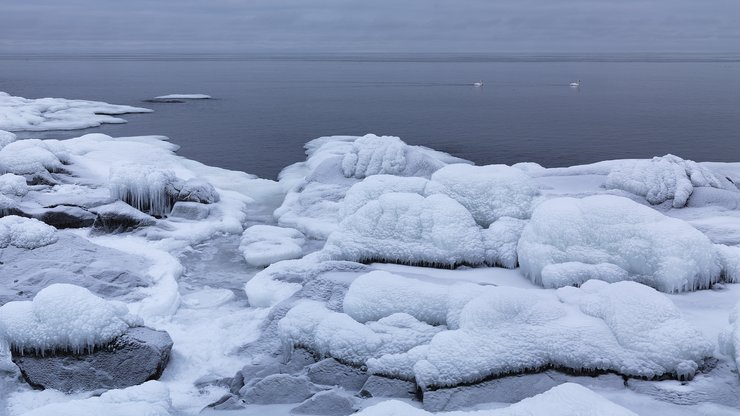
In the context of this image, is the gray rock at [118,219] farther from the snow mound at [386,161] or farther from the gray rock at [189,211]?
the snow mound at [386,161]

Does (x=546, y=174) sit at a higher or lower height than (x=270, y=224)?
higher

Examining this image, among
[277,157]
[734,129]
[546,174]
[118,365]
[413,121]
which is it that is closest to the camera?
[118,365]

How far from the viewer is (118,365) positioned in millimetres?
10992

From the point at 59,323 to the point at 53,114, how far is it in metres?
43.6

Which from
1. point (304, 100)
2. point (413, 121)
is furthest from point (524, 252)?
point (304, 100)

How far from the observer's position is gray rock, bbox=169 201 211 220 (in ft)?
67.1

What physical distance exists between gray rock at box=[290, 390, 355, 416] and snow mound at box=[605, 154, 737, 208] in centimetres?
1309

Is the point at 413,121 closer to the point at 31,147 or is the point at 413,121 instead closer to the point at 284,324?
the point at 31,147

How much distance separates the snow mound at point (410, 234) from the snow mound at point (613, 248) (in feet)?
4.83

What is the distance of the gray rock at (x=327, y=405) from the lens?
903cm

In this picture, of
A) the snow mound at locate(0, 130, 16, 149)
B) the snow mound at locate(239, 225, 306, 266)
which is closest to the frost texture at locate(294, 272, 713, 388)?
the snow mound at locate(239, 225, 306, 266)

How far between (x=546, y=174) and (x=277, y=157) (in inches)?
652

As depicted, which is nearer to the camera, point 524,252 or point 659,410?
point 659,410

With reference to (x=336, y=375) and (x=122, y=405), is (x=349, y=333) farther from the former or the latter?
(x=122, y=405)
